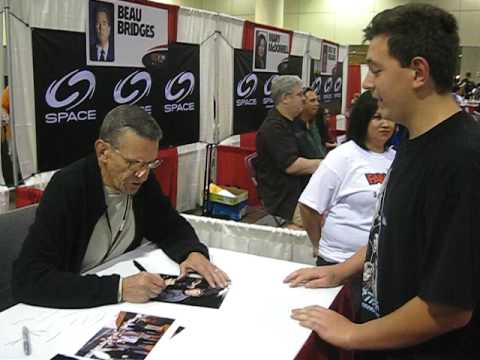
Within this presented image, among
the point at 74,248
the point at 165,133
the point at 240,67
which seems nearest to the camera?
the point at 74,248

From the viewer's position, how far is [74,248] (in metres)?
1.65

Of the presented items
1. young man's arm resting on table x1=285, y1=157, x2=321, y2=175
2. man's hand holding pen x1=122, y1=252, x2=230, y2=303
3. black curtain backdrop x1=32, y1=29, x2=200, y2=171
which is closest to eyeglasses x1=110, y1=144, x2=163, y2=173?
man's hand holding pen x1=122, y1=252, x2=230, y2=303

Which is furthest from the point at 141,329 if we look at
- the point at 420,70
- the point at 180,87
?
the point at 180,87

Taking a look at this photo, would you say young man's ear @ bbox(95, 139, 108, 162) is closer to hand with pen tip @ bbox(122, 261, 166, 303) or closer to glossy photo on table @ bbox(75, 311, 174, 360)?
hand with pen tip @ bbox(122, 261, 166, 303)

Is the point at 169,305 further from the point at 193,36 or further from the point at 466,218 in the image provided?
the point at 193,36

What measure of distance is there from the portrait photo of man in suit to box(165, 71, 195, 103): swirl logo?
0.75 m

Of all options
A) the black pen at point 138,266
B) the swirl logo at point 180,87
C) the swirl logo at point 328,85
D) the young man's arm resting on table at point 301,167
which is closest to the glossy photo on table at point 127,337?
the black pen at point 138,266

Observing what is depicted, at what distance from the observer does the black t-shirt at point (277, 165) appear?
3.64 m

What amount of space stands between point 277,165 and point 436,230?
2744mm

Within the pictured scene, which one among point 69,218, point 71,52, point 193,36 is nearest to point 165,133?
point 193,36

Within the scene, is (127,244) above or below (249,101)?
below

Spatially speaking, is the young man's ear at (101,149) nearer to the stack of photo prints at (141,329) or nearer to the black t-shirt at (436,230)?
the stack of photo prints at (141,329)

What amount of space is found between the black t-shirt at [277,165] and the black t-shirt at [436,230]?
2502 millimetres

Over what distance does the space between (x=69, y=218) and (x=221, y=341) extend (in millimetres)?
609
